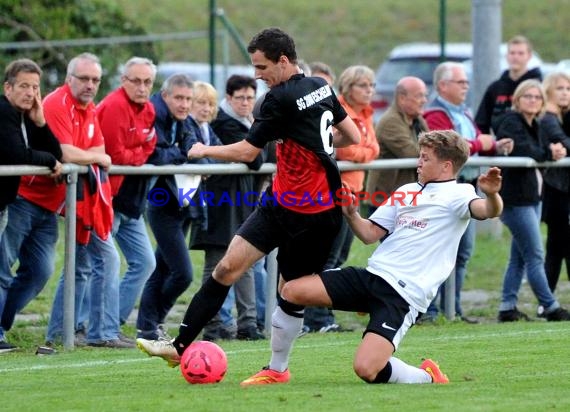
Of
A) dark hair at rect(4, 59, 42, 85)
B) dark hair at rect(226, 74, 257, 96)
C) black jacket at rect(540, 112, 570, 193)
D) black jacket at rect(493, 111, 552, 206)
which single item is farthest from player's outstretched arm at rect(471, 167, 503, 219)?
black jacket at rect(540, 112, 570, 193)

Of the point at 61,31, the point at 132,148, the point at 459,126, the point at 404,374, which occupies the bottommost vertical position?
the point at 404,374

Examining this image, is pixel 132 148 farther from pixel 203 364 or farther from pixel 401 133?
pixel 203 364

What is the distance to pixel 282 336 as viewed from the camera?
8.23 m

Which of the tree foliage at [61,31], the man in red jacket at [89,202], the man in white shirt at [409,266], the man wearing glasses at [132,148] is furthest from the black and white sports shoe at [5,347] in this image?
the tree foliage at [61,31]

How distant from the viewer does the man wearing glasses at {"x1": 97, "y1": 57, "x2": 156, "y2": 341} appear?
1082 cm

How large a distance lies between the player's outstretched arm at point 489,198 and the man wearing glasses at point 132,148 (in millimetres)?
3601

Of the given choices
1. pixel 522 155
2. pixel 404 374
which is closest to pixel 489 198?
pixel 404 374

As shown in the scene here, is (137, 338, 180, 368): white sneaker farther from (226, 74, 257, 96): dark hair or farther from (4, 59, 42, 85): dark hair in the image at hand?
(226, 74, 257, 96): dark hair

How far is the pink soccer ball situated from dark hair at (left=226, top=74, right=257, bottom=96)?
12.1ft

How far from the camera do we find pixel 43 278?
1069 centimetres

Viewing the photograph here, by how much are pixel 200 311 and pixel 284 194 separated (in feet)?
2.83

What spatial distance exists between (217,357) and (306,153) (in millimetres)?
1325

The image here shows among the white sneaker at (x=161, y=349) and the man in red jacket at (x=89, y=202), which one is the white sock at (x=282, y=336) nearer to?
the white sneaker at (x=161, y=349)

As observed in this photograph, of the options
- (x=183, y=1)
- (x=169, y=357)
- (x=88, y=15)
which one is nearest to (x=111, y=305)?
(x=169, y=357)
